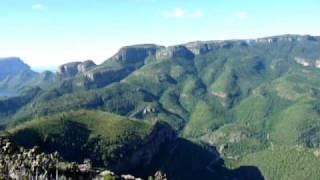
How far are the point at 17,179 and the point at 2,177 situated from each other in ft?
27.7

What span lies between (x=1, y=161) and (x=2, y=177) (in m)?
13.9

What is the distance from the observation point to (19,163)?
198875mm

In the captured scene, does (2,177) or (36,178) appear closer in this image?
(2,177)

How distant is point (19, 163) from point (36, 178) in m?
7.96

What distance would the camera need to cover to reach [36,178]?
196000 millimetres

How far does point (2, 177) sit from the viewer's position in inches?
7141

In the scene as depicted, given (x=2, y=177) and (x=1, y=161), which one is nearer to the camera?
(x=2, y=177)

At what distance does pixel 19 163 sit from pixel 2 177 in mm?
17644

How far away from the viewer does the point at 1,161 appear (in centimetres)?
19438

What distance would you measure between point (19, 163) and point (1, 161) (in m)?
6.54

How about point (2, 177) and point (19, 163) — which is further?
point (19, 163)

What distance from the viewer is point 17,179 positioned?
621ft
